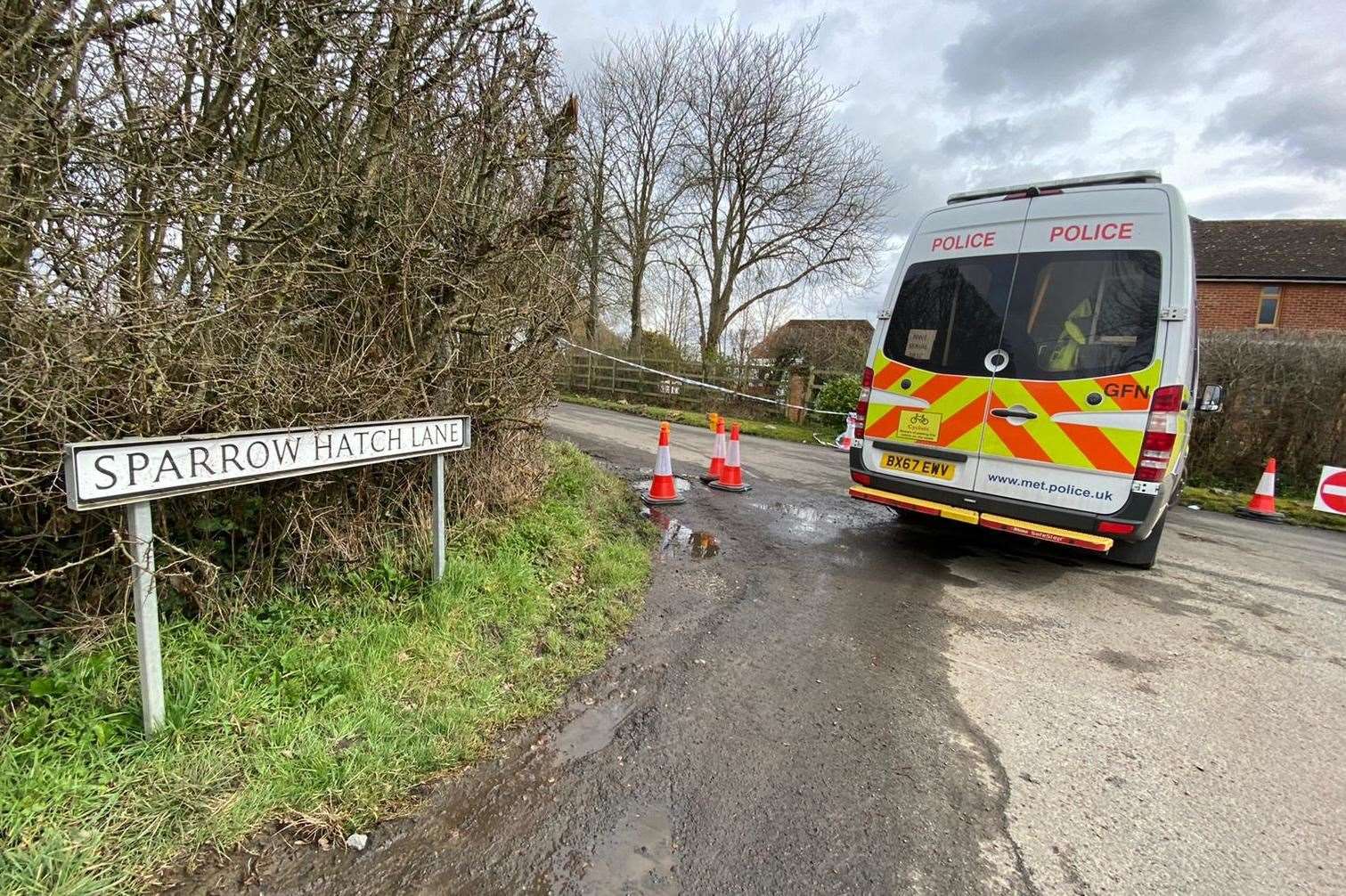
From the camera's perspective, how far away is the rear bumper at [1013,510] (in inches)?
150

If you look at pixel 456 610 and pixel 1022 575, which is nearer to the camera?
pixel 456 610

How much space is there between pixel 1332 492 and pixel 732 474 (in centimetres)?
788

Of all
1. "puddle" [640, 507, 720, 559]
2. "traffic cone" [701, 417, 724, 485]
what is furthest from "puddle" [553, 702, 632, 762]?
"traffic cone" [701, 417, 724, 485]

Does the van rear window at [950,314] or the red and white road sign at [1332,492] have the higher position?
the van rear window at [950,314]

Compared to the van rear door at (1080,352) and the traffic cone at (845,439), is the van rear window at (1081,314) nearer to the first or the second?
the van rear door at (1080,352)

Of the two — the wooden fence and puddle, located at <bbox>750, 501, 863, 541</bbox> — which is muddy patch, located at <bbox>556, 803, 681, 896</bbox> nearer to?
puddle, located at <bbox>750, 501, 863, 541</bbox>

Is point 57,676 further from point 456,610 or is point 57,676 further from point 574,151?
point 574,151

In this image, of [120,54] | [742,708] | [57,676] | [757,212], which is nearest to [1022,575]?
[742,708]

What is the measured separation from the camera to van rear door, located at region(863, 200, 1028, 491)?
434 cm

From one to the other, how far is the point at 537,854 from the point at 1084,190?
5033 mm

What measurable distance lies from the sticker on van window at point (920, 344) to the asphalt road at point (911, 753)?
67.4 inches

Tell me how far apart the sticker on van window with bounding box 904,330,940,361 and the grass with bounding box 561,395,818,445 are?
6354 millimetres

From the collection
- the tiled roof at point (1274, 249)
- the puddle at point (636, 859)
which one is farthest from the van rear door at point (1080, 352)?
the tiled roof at point (1274, 249)

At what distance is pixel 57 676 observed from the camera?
1976mm
